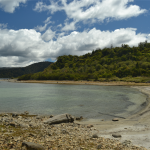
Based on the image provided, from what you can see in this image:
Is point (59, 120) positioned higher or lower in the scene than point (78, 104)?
higher

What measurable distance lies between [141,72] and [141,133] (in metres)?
126

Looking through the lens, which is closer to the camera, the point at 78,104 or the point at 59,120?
the point at 59,120

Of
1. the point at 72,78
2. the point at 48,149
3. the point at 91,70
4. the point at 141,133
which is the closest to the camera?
the point at 48,149

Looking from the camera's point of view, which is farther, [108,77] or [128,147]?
[108,77]

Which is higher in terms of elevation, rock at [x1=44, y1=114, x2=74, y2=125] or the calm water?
rock at [x1=44, y1=114, x2=74, y2=125]

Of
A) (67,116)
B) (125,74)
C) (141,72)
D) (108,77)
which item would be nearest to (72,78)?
(108,77)

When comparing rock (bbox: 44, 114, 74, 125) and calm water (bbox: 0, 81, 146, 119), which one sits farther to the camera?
calm water (bbox: 0, 81, 146, 119)

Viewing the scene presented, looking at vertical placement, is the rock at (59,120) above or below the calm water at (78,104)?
above

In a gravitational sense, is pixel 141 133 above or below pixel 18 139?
below

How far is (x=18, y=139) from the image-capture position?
334 inches

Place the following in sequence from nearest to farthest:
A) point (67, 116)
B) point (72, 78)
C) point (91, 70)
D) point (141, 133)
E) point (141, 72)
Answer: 1. point (141, 133)
2. point (67, 116)
3. point (141, 72)
4. point (72, 78)
5. point (91, 70)

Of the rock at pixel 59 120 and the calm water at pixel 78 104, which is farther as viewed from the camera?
the calm water at pixel 78 104

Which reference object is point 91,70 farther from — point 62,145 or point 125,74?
point 62,145

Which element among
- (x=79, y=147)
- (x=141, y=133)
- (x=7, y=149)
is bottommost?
(x=141, y=133)
